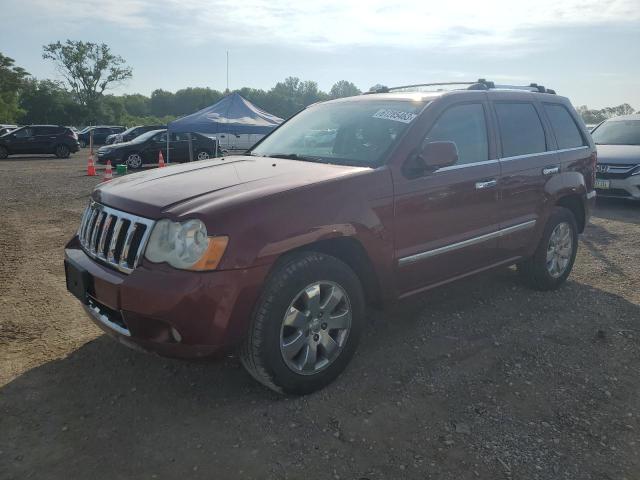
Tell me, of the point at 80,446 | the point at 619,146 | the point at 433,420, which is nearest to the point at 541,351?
the point at 433,420

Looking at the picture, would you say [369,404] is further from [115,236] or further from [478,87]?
[478,87]

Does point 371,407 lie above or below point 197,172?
below

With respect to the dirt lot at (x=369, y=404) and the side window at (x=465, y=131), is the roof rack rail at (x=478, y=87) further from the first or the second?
the dirt lot at (x=369, y=404)

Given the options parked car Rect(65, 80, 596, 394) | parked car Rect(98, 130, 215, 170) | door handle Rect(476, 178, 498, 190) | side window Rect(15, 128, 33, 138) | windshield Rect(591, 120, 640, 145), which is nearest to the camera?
parked car Rect(65, 80, 596, 394)

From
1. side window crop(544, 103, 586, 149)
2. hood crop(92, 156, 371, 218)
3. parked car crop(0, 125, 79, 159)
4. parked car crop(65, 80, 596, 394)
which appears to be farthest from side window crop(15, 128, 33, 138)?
side window crop(544, 103, 586, 149)

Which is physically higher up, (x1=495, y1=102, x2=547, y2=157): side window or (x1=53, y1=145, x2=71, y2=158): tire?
(x1=495, y1=102, x2=547, y2=157): side window

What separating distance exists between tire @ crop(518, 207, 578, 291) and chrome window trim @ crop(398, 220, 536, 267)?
1.28 feet

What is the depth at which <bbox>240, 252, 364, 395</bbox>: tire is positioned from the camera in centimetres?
279

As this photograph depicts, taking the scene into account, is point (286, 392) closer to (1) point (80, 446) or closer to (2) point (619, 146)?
(1) point (80, 446)

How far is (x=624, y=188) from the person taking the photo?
364 inches

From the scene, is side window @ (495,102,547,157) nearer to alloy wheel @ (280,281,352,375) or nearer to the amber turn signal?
alloy wheel @ (280,281,352,375)

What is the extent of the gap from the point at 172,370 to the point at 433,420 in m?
1.68

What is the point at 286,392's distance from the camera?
3004 millimetres

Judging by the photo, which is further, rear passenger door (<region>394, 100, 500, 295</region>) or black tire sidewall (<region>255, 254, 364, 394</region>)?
rear passenger door (<region>394, 100, 500, 295</region>)
